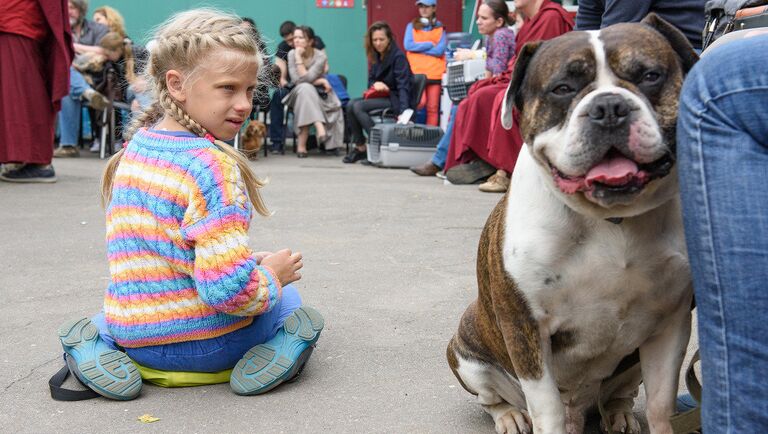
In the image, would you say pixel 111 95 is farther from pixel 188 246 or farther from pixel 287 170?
pixel 188 246

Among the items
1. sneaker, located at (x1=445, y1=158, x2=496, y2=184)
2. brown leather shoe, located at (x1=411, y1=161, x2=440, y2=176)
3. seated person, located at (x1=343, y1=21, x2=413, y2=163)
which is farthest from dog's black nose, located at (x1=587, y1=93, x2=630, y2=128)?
seated person, located at (x1=343, y1=21, x2=413, y2=163)

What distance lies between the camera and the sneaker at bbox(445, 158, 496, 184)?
9281 millimetres

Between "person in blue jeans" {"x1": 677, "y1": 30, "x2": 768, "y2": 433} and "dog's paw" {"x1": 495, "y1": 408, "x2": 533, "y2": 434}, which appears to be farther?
"dog's paw" {"x1": 495, "y1": 408, "x2": 533, "y2": 434}

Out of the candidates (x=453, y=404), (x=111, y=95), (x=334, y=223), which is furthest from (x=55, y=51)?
(x=453, y=404)

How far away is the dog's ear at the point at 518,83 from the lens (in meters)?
2.44

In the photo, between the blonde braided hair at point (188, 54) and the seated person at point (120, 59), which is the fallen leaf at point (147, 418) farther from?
the seated person at point (120, 59)

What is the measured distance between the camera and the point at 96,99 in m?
11.7

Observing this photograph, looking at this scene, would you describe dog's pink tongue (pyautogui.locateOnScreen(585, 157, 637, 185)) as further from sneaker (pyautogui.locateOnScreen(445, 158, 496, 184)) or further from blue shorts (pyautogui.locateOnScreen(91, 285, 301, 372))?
sneaker (pyautogui.locateOnScreen(445, 158, 496, 184))

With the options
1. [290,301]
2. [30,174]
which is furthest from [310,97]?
[290,301]

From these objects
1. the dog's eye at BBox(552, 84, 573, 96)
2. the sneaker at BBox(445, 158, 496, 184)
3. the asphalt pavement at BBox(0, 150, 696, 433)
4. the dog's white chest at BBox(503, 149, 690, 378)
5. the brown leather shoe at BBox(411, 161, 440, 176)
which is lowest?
the brown leather shoe at BBox(411, 161, 440, 176)

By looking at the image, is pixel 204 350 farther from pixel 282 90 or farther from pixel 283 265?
pixel 282 90

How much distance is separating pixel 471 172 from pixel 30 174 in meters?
4.37

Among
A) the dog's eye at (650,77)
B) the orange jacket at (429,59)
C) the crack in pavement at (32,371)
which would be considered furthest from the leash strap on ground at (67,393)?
the orange jacket at (429,59)

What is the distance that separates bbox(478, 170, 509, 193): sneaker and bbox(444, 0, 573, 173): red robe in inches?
3.1
